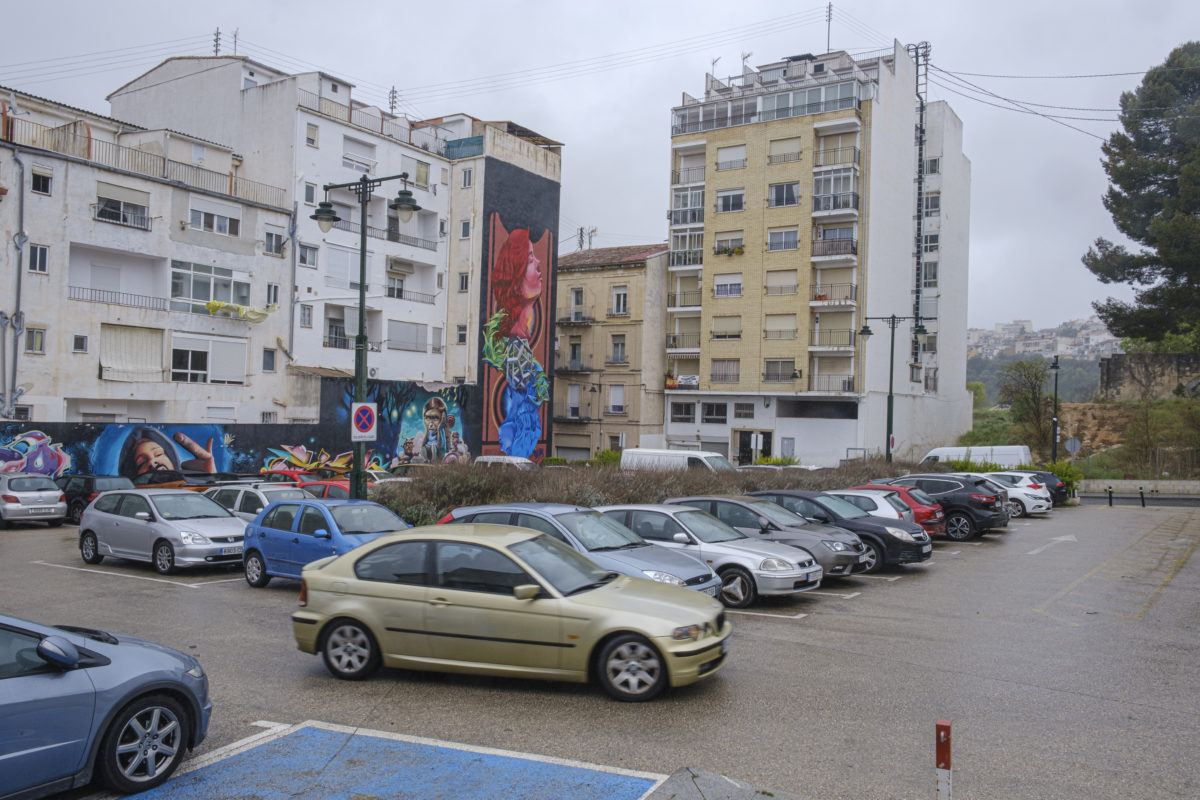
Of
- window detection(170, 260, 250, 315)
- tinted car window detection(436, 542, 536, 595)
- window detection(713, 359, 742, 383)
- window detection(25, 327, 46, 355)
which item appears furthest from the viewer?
window detection(713, 359, 742, 383)

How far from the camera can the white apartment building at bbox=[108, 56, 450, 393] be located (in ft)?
135

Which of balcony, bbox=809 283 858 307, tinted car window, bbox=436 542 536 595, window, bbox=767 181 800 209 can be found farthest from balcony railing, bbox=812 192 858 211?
tinted car window, bbox=436 542 536 595

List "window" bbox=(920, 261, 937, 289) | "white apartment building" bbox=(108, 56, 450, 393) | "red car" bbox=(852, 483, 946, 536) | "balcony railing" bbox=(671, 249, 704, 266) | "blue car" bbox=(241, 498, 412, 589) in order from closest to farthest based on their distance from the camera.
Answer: "blue car" bbox=(241, 498, 412, 589)
"red car" bbox=(852, 483, 946, 536)
"white apartment building" bbox=(108, 56, 450, 393)
"balcony railing" bbox=(671, 249, 704, 266)
"window" bbox=(920, 261, 937, 289)

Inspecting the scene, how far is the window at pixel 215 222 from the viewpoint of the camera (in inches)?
1465

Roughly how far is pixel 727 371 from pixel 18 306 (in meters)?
35.5

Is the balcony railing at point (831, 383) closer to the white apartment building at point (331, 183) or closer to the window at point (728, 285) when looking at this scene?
the window at point (728, 285)

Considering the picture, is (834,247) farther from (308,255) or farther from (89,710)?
(89,710)

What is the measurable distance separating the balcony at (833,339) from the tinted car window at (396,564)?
44.1 metres

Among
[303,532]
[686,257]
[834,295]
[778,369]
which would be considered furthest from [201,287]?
[834,295]

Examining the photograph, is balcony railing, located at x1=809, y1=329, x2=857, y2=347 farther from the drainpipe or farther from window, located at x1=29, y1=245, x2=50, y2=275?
the drainpipe

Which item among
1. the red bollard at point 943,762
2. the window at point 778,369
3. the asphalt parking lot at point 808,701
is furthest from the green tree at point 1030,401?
the red bollard at point 943,762

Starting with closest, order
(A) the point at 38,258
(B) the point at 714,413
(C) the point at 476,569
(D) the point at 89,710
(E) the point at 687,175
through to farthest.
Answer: (D) the point at 89,710 < (C) the point at 476,569 < (A) the point at 38,258 < (B) the point at 714,413 < (E) the point at 687,175

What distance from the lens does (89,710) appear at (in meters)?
5.34

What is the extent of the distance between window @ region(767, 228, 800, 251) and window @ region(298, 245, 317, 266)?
25.5 metres
